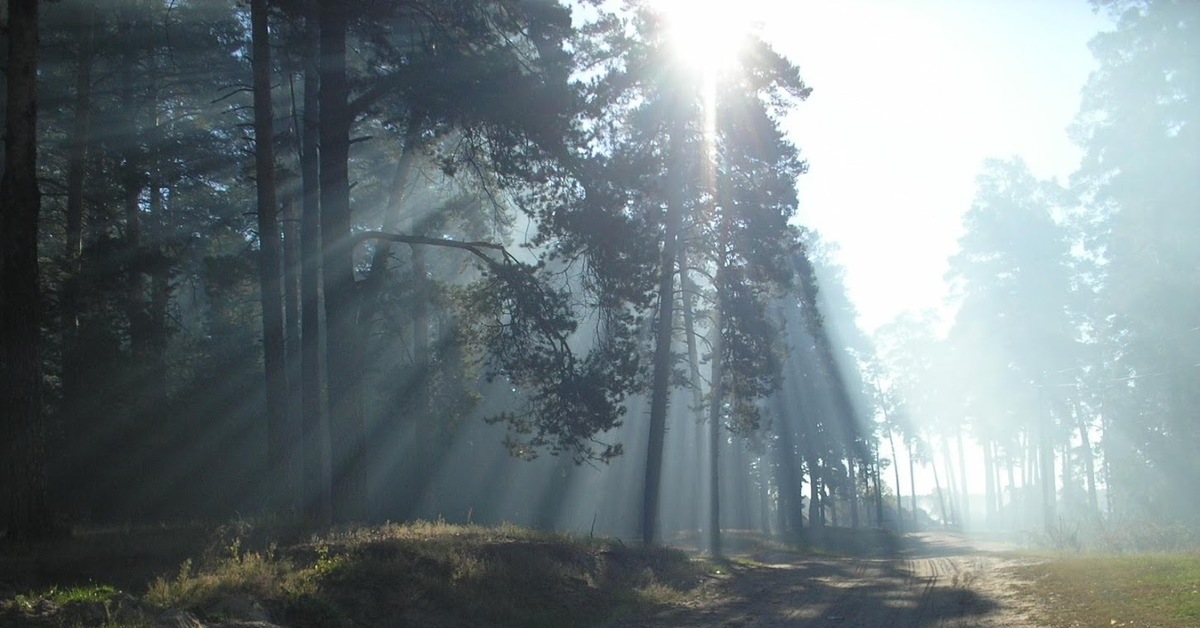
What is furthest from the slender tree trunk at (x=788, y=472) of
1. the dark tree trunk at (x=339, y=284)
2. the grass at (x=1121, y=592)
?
the dark tree trunk at (x=339, y=284)

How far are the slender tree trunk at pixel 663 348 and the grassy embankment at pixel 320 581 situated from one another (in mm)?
7408

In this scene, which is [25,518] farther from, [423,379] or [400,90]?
[423,379]

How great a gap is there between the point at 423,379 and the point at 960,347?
31.9m

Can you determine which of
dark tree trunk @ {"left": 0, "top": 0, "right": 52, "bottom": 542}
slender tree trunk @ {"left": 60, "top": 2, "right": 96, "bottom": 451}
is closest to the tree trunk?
slender tree trunk @ {"left": 60, "top": 2, "right": 96, "bottom": 451}

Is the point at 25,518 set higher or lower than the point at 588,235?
lower

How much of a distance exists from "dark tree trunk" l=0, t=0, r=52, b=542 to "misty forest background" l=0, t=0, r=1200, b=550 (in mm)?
36

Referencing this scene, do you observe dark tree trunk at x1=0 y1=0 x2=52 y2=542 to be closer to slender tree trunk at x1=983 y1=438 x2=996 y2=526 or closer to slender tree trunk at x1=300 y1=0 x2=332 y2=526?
slender tree trunk at x1=300 y1=0 x2=332 y2=526

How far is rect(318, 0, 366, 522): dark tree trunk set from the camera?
1683 cm

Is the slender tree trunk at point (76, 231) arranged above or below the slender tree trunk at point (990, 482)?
above

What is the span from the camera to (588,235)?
18.2 m

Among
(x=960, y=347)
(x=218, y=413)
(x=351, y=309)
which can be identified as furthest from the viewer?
(x=960, y=347)

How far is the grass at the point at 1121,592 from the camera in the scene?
33.8 feet

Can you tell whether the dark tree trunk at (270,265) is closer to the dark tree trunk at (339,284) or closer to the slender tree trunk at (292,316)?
the dark tree trunk at (339,284)

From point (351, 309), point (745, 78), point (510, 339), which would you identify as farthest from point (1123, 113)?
point (351, 309)
